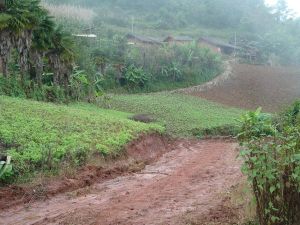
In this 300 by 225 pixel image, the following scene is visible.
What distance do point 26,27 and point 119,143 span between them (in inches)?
400

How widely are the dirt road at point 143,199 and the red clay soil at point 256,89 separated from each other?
70.6ft

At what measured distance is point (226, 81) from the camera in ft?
138

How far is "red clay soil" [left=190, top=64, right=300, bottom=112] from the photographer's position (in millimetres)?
36250

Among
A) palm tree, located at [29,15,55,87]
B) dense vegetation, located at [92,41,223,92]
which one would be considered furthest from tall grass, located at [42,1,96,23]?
palm tree, located at [29,15,55,87]

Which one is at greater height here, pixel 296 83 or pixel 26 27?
pixel 26 27

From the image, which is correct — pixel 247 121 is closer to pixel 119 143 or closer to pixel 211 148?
pixel 119 143

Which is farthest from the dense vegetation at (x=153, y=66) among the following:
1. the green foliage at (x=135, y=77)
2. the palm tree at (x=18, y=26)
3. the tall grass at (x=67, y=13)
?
the palm tree at (x=18, y=26)

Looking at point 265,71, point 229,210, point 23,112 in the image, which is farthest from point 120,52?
point 229,210

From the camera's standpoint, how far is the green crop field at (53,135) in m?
11.1

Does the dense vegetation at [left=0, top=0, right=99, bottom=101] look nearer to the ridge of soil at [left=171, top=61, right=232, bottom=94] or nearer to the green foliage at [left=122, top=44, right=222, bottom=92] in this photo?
the green foliage at [left=122, top=44, right=222, bottom=92]

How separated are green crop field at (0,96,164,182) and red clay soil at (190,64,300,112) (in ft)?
62.6

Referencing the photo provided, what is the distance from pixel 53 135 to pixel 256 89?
1172 inches

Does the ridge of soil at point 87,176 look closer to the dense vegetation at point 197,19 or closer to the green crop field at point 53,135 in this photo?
the green crop field at point 53,135

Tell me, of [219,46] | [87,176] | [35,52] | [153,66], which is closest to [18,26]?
[35,52]
